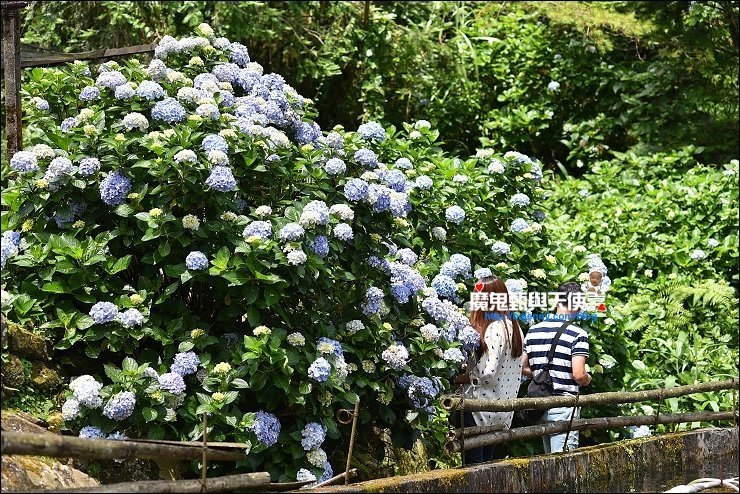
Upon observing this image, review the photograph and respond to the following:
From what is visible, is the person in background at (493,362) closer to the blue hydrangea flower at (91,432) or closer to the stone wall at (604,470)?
the stone wall at (604,470)

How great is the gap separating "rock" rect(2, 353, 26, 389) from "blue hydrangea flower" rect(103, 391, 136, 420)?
0.55 metres

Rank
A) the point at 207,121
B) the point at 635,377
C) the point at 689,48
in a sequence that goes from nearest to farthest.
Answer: the point at 207,121 → the point at 635,377 → the point at 689,48

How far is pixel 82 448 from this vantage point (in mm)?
3076

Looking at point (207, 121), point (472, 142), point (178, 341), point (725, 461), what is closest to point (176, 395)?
point (178, 341)

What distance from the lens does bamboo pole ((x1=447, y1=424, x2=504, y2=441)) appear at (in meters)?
4.99

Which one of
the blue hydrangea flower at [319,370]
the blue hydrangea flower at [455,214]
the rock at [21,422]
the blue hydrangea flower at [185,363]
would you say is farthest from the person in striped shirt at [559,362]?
the rock at [21,422]

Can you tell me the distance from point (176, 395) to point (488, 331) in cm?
193

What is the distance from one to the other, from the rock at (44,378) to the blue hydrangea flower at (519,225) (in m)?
3.10

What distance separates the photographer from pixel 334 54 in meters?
10.1

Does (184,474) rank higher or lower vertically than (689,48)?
lower

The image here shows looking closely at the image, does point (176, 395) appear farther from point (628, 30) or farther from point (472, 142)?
point (628, 30)

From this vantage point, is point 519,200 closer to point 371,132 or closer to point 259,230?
point 371,132

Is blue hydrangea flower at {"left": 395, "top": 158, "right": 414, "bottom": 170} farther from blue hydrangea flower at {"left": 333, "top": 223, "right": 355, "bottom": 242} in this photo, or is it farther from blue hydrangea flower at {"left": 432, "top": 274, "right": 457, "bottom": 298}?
blue hydrangea flower at {"left": 333, "top": 223, "right": 355, "bottom": 242}

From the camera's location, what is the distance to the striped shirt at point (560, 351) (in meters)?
5.93
